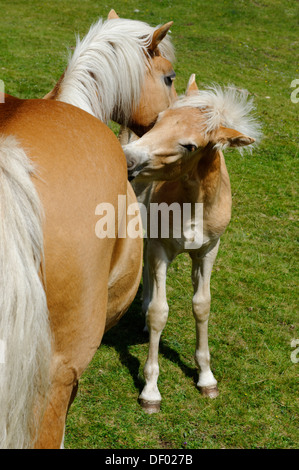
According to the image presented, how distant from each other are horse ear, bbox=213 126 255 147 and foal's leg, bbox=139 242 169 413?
94 centimetres

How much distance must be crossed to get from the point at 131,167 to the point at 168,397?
81.0 inches

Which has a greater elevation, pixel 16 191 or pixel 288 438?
pixel 16 191

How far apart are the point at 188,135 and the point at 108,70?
600 mm

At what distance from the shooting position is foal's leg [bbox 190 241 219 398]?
142 inches

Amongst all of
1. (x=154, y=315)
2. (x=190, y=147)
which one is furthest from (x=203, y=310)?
(x=190, y=147)

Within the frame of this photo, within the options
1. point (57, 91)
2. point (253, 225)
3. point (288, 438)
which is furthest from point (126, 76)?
point (253, 225)

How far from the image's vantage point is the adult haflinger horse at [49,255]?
155cm

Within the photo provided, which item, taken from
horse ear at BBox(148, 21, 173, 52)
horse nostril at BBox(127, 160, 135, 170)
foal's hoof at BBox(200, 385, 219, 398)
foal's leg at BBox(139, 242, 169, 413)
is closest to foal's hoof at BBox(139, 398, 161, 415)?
foal's leg at BBox(139, 242, 169, 413)

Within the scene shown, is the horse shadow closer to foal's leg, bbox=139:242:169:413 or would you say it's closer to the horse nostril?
foal's leg, bbox=139:242:169:413

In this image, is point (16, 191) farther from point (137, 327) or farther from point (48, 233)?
point (137, 327)

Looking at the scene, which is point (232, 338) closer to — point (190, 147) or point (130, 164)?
point (190, 147)

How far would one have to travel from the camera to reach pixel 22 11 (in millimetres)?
15047

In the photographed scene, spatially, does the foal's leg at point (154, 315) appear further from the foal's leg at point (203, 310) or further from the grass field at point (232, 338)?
the foal's leg at point (203, 310)

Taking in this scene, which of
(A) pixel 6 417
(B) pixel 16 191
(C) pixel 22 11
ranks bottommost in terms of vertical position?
(C) pixel 22 11
